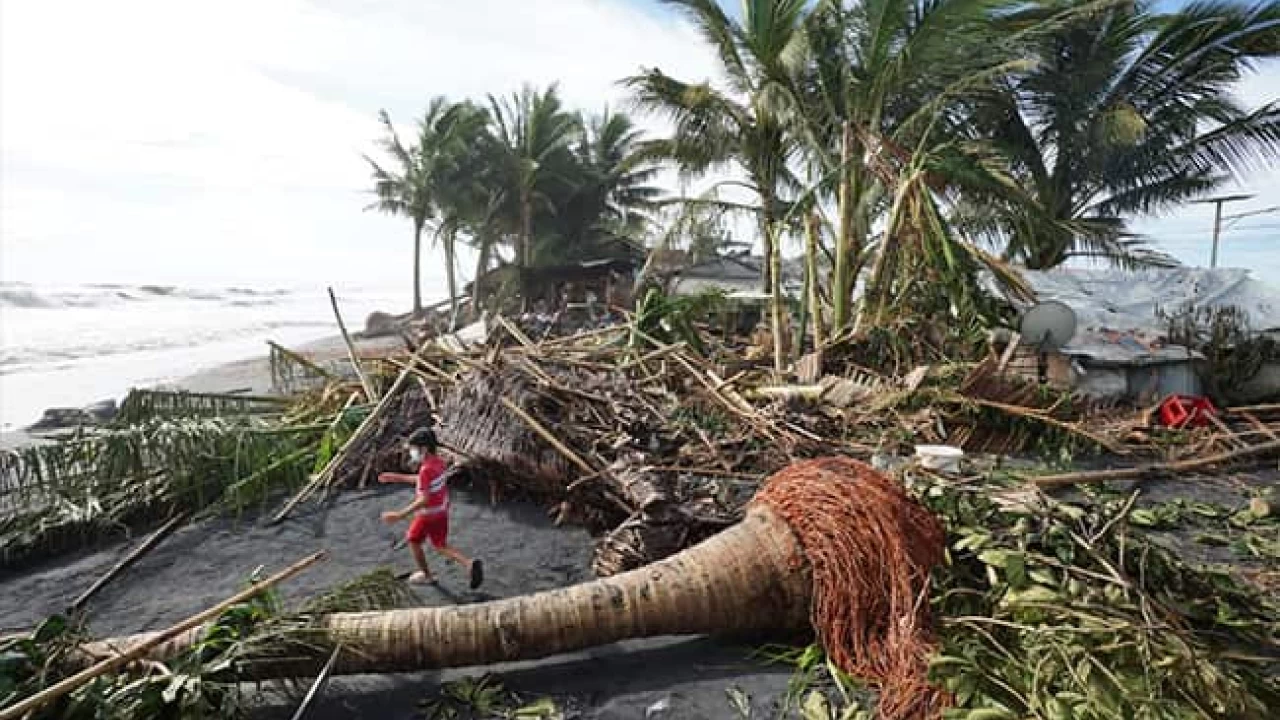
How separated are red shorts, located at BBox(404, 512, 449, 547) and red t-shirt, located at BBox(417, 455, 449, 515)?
0.03 meters

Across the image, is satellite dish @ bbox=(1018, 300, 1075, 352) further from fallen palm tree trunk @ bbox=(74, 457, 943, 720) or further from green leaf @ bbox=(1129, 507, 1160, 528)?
fallen palm tree trunk @ bbox=(74, 457, 943, 720)

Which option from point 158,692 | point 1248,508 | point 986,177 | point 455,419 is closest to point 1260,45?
point 986,177

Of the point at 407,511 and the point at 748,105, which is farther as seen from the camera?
the point at 748,105

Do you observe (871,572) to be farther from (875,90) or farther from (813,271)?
(875,90)

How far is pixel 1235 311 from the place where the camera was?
10789mm

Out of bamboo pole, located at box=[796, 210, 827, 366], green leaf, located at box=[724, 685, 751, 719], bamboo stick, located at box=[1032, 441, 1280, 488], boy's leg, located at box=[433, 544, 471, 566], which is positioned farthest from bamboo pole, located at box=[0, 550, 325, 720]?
bamboo pole, located at box=[796, 210, 827, 366]

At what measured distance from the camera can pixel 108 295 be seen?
126 feet

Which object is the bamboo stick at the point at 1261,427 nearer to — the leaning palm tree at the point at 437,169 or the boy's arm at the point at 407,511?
the boy's arm at the point at 407,511

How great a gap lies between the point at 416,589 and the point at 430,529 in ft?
1.22

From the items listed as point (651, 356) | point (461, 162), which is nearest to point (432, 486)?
point (651, 356)

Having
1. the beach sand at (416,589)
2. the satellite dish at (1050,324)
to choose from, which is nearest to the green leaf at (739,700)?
the beach sand at (416,589)

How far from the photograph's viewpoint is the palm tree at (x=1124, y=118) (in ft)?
42.8

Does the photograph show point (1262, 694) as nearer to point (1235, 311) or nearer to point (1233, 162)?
point (1235, 311)

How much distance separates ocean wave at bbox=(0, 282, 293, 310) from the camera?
1310 inches
